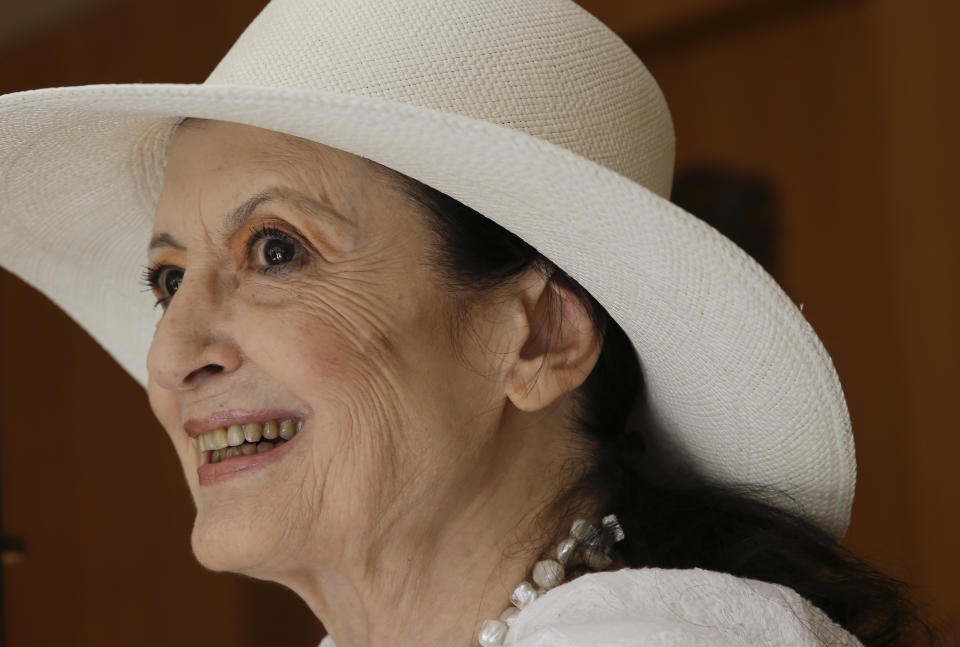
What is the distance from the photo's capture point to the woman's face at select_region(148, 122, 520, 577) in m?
1.26

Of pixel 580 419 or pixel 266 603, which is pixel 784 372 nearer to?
pixel 580 419

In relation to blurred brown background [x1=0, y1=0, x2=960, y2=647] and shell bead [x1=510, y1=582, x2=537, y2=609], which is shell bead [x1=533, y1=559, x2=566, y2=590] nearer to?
shell bead [x1=510, y1=582, x2=537, y2=609]

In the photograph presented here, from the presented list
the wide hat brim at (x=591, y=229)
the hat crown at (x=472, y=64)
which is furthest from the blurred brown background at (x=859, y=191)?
the hat crown at (x=472, y=64)

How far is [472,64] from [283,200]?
0.25 metres

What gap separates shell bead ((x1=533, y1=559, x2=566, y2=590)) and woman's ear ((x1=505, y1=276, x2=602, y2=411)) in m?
0.17

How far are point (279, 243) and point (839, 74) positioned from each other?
68.9 inches

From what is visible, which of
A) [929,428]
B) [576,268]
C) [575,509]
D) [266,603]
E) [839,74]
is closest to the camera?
[576,268]

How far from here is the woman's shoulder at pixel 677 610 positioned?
107 cm

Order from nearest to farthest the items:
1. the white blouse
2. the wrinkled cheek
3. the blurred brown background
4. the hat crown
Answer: the white blouse
the hat crown
the wrinkled cheek
the blurred brown background

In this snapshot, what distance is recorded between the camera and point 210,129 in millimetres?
→ 1364

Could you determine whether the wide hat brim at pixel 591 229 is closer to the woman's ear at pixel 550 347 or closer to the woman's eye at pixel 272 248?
the woman's ear at pixel 550 347

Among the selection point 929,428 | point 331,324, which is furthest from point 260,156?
point 929,428

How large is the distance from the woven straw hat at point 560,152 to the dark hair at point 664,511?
4 cm

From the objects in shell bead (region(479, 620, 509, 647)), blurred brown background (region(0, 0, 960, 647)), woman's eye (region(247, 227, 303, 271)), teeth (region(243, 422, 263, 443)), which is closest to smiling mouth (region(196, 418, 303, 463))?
teeth (region(243, 422, 263, 443))
